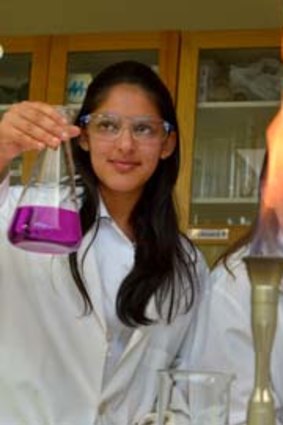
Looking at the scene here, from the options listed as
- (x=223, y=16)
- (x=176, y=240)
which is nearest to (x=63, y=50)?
(x=223, y=16)

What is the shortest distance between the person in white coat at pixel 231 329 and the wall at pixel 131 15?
128 centimetres

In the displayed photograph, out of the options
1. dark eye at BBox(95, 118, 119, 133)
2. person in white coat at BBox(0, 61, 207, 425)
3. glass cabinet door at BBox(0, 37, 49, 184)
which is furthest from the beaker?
glass cabinet door at BBox(0, 37, 49, 184)

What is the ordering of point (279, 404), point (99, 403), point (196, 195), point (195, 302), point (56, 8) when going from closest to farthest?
point (279, 404) → point (99, 403) → point (195, 302) → point (196, 195) → point (56, 8)

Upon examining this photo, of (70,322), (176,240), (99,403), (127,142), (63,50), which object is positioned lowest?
(99,403)

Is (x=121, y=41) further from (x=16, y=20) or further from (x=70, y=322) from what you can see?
(x=70, y=322)

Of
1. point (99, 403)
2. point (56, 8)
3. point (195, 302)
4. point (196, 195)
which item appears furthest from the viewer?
point (56, 8)

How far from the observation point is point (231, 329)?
143 centimetres

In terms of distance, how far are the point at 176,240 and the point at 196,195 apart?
3.30ft

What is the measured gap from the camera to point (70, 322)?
4.82 feet

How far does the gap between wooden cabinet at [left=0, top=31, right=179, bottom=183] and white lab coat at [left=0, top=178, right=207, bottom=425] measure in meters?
1.24

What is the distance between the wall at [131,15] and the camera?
2.65 metres

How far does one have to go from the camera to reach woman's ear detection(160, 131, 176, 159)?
1543 millimetres

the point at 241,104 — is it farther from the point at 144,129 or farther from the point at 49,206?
the point at 49,206

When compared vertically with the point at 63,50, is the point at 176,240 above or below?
below
